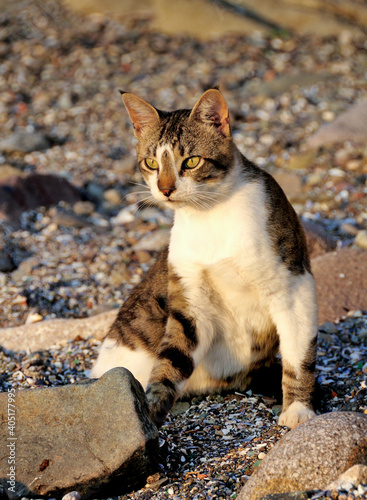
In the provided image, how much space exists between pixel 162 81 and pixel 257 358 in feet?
24.3

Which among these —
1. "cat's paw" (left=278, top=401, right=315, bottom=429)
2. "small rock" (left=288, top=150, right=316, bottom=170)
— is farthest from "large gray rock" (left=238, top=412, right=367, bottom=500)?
"small rock" (left=288, top=150, right=316, bottom=170)

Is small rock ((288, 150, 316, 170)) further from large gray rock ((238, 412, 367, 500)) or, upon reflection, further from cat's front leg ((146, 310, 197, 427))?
large gray rock ((238, 412, 367, 500))

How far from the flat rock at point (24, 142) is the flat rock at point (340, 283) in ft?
15.6

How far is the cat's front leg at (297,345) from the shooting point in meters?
3.53

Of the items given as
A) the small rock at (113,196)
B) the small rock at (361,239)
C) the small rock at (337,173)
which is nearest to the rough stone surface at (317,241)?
the small rock at (361,239)

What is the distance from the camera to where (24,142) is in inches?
346

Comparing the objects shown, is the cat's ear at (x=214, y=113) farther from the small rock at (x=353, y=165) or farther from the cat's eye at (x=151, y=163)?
the small rock at (x=353, y=165)

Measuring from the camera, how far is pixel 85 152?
889 cm

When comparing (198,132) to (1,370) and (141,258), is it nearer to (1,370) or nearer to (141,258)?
(1,370)

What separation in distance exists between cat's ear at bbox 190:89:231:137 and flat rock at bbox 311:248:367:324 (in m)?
2.09

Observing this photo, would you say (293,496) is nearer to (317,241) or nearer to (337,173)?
(317,241)

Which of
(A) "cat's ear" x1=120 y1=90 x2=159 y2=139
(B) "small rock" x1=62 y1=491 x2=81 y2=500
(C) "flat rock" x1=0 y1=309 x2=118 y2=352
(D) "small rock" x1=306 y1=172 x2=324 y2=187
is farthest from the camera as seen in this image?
(D) "small rock" x1=306 y1=172 x2=324 y2=187

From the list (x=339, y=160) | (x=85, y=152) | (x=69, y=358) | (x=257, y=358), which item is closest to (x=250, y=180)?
(x=257, y=358)

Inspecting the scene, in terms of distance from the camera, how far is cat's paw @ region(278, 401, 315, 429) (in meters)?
3.50
